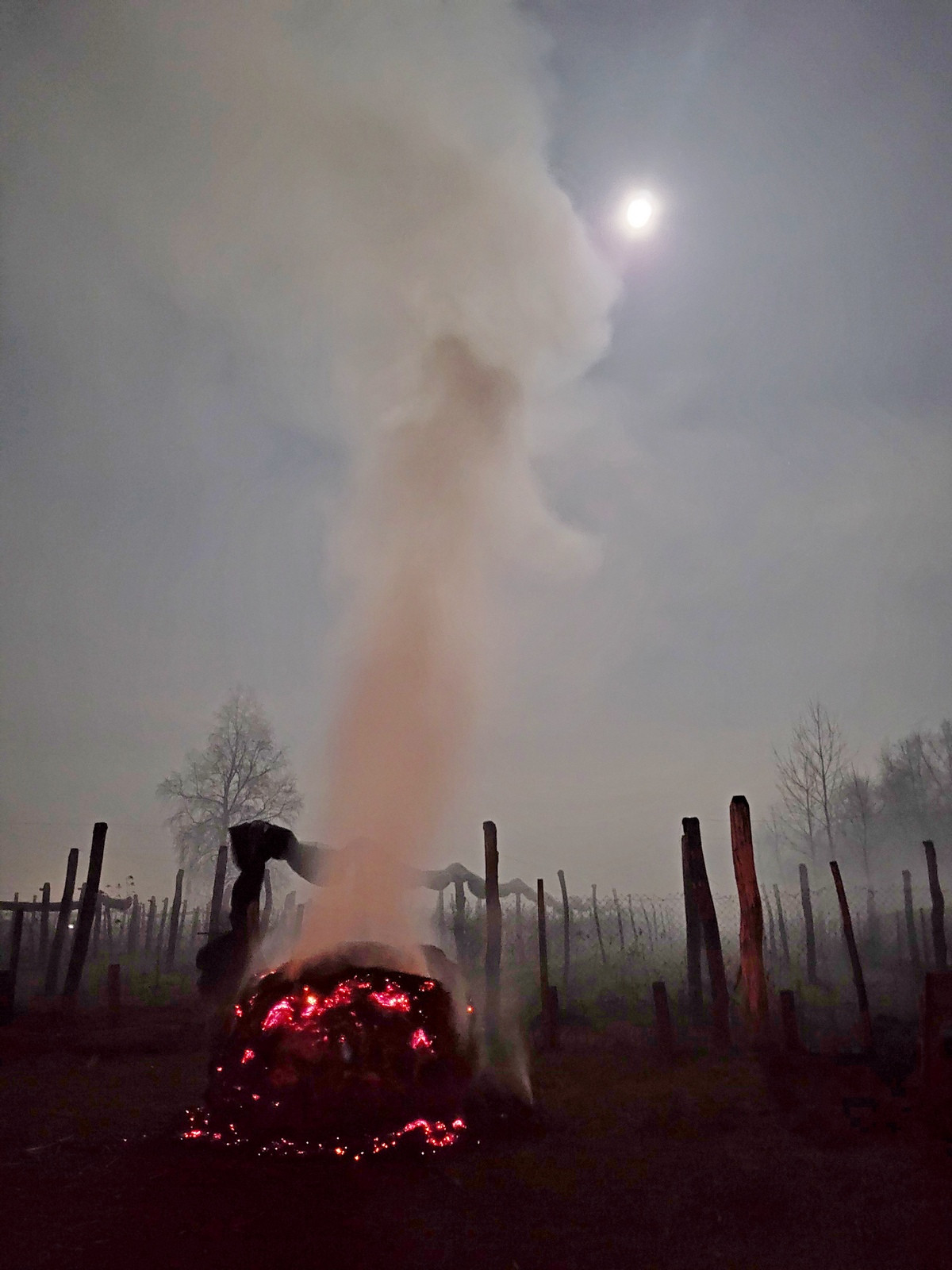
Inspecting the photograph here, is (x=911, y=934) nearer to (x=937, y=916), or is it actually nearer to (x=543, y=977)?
(x=937, y=916)

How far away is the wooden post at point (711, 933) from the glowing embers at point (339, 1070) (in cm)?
459

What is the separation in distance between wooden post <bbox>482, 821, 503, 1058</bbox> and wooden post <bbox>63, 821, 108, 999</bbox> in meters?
7.66

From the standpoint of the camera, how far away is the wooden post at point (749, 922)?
10.3 m

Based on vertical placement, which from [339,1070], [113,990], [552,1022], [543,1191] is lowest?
[543,1191]

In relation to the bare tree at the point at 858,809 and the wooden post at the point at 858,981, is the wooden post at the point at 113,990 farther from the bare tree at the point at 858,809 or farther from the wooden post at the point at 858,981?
the bare tree at the point at 858,809

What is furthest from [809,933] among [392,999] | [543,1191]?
[543,1191]

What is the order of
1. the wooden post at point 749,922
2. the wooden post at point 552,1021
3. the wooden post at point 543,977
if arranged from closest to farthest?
1. the wooden post at point 749,922
2. the wooden post at point 552,1021
3. the wooden post at point 543,977

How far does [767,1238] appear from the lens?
519cm

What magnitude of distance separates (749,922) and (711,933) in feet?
3.55

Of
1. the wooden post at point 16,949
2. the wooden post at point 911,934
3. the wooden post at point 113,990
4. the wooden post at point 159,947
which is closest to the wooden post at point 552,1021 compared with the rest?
the wooden post at point 113,990

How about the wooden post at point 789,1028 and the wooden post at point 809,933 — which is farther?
the wooden post at point 809,933

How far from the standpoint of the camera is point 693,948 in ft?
46.1

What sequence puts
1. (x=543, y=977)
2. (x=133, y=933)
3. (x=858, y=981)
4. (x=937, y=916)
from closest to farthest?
(x=858, y=981) → (x=543, y=977) → (x=937, y=916) → (x=133, y=933)

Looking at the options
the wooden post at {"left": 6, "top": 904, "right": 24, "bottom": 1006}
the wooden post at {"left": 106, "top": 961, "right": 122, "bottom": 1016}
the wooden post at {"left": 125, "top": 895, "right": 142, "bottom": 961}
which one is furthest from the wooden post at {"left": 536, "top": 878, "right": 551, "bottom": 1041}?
the wooden post at {"left": 125, "top": 895, "right": 142, "bottom": 961}
